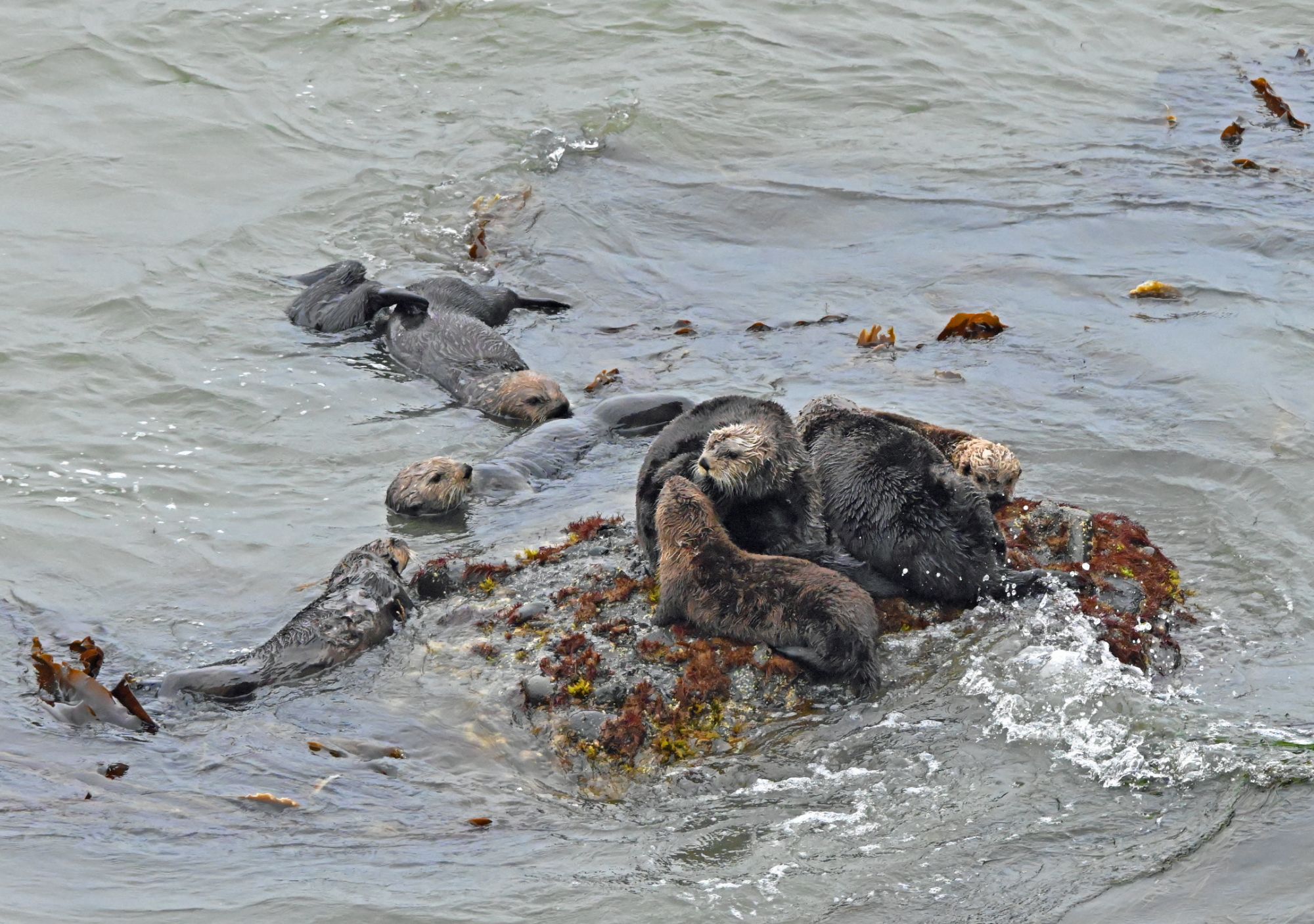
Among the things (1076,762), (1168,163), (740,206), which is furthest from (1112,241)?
(1076,762)

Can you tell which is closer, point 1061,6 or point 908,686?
point 908,686

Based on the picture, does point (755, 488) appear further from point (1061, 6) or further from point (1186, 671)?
point (1061, 6)

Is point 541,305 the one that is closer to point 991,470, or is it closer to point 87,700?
point 991,470

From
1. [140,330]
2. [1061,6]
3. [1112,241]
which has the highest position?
[1061,6]

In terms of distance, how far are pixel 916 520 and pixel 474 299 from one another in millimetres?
6015

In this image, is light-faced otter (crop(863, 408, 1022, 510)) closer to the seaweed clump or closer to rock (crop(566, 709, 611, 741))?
the seaweed clump

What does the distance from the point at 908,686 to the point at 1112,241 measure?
764cm

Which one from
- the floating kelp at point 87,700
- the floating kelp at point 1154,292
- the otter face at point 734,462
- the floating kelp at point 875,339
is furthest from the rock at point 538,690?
the floating kelp at point 1154,292

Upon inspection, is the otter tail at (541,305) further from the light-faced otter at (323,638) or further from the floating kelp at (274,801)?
the floating kelp at (274,801)

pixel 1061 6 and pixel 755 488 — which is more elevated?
pixel 1061 6

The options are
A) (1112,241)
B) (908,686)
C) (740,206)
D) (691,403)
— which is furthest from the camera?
(740,206)

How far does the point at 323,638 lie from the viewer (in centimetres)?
639

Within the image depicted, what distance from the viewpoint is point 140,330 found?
11.1 meters

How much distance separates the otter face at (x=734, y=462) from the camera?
642 centimetres
